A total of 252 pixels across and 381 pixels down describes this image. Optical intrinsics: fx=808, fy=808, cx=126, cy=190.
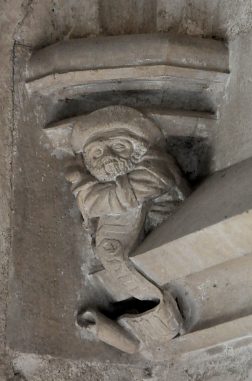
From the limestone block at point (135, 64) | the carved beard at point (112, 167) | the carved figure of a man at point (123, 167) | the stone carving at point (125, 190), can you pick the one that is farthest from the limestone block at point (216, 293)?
the limestone block at point (135, 64)

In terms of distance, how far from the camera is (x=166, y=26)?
6.61ft

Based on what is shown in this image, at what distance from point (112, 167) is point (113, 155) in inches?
1.2

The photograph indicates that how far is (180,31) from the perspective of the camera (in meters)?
2.01

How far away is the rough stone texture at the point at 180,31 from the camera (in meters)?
1.98

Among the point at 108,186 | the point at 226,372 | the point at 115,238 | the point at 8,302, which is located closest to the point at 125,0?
the point at 108,186

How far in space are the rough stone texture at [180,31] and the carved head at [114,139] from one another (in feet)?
0.65

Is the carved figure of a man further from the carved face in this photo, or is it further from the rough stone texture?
the rough stone texture

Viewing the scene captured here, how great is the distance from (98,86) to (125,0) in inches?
8.9

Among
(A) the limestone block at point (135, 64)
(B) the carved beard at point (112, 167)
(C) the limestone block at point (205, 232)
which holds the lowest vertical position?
(C) the limestone block at point (205, 232)

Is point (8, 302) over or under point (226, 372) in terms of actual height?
over

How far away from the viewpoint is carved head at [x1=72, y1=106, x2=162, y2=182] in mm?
1973

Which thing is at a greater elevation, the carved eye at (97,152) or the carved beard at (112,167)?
the carved eye at (97,152)

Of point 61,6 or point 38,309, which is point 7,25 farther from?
point 38,309

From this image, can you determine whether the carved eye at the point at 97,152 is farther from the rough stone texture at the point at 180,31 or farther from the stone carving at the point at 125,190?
the rough stone texture at the point at 180,31
